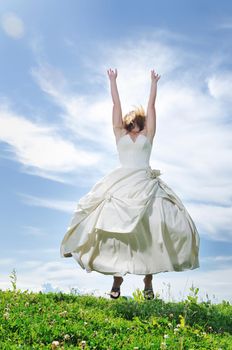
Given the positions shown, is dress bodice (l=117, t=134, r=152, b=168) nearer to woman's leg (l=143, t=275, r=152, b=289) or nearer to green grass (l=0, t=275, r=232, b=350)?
woman's leg (l=143, t=275, r=152, b=289)

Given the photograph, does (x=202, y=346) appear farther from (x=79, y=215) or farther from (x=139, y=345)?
(x=79, y=215)

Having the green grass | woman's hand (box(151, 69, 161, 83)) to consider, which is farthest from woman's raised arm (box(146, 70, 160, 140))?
the green grass

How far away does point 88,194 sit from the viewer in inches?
428

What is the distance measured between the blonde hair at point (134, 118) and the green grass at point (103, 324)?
138 inches

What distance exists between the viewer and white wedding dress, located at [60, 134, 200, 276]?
10086 mm

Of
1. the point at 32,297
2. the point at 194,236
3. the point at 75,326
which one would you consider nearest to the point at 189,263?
the point at 194,236

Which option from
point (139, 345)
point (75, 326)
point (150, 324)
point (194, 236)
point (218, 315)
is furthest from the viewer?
point (194, 236)

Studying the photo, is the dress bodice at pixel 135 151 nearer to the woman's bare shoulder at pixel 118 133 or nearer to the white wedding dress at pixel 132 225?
the white wedding dress at pixel 132 225

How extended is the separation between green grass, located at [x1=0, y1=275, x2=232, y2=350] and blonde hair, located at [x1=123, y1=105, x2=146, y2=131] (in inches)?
138

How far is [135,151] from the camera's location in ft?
36.0

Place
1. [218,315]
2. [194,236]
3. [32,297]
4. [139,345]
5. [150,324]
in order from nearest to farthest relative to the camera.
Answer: [139,345] → [150,324] → [32,297] → [218,315] → [194,236]

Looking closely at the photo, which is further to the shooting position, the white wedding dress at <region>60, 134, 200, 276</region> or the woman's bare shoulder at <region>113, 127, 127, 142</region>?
the woman's bare shoulder at <region>113, 127, 127, 142</region>

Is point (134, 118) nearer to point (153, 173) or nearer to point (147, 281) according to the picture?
point (153, 173)

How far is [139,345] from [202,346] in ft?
3.17
